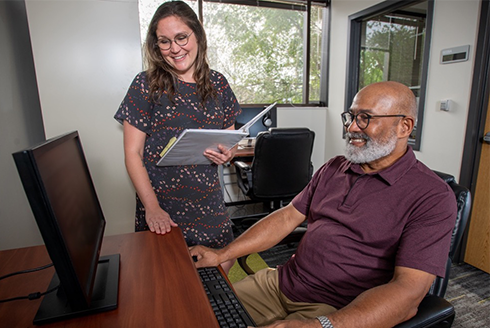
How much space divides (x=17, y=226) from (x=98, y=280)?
1485mm

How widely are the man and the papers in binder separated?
1.17 ft

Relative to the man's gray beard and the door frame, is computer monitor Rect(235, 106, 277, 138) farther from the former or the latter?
the man's gray beard

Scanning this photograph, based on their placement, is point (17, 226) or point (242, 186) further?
point (242, 186)

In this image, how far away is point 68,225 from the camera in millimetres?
579

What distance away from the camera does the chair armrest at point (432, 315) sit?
0.81 m

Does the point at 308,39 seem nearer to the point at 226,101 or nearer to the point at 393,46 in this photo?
the point at 393,46

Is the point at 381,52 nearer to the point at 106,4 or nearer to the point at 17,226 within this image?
the point at 106,4

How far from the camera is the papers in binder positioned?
101 centimetres

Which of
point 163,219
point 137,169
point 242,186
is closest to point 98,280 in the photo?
point 163,219

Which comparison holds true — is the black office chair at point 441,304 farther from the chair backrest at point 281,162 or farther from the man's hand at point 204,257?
the chair backrest at point 281,162

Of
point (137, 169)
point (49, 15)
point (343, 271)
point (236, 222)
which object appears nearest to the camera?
point (343, 271)

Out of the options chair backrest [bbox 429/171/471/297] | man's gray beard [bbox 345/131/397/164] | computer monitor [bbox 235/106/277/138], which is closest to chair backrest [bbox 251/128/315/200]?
computer monitor [bbox 235/106/277/138]

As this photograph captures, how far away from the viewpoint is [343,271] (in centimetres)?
104

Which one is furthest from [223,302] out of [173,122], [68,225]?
[173,122]
